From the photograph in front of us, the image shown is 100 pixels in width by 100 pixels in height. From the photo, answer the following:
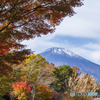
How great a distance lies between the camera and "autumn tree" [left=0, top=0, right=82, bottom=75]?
Result: 4452 millimetres

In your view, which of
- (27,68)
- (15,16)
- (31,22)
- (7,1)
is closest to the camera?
(7,1)

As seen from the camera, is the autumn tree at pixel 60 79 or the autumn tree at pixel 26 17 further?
the autumn tree at pixel 60 79

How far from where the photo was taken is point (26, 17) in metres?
4.80

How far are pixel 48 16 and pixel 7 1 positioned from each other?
1.44 meters

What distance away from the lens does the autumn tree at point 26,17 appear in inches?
175

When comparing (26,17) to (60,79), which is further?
(60,79)

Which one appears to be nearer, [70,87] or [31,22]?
[31,22]

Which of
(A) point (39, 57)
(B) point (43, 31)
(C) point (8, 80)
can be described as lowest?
(C) point (8, 80)

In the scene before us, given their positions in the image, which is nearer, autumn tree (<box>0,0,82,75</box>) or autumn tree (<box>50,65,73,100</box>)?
autumn tree (<box>0,0,82,75</box>)

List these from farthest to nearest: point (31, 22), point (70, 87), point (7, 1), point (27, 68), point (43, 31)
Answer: point (27, 68) → point (70, 87) → point (43, 31) → point (31, 22) → point (7, 1)

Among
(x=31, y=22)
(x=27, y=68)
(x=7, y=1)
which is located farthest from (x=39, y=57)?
(x=7, y=1)

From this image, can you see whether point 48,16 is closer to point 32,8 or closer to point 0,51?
point 32,8

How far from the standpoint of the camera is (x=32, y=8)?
15.6ft

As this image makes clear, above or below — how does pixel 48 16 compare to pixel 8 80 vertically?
above
